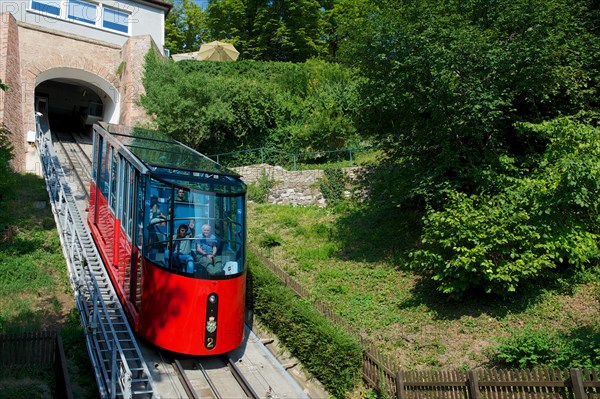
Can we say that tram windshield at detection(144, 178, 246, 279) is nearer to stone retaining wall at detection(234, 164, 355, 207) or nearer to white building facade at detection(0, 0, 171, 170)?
stone retaining wall at detection(234, 164, 355, 207)

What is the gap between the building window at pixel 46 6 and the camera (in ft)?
85.5

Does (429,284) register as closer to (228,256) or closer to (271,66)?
(228,256)

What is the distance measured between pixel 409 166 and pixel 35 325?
9.62 m

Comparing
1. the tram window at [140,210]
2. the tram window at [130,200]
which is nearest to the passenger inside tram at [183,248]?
the tram window at [140,210]

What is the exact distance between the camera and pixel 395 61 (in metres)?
13.5

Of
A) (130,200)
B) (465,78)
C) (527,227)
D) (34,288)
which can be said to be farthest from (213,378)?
(465,78)

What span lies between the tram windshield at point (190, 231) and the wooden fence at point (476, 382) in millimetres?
2968

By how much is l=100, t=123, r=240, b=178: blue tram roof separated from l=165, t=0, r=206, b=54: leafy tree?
3617cm

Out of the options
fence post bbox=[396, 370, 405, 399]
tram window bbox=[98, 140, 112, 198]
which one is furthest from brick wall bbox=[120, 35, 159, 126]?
fence post bbox=[396, 370, 405, 399]

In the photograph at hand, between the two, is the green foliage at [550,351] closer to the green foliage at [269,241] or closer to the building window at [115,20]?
the green foliage at [269,241]

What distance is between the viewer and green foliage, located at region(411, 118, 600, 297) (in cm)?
1093

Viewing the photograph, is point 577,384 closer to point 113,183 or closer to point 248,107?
point 113,183

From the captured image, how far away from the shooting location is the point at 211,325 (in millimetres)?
9656

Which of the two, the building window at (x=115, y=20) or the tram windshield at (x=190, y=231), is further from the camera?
the building window at (x=115, y=20)
